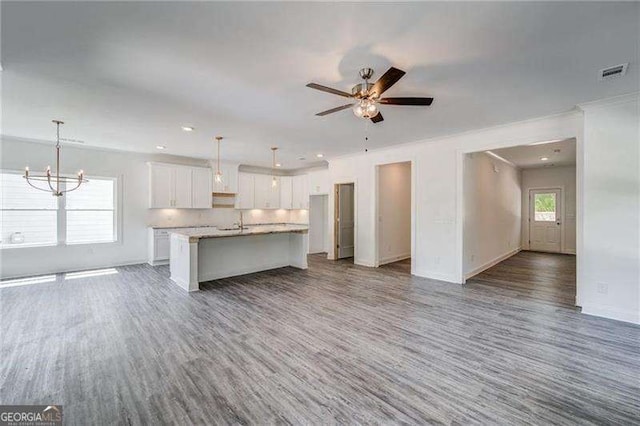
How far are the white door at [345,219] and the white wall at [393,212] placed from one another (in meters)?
1.24

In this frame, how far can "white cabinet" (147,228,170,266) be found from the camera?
669 cm

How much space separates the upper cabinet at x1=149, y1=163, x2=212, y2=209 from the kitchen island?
31.5 inches

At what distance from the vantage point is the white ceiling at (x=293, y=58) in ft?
6.43

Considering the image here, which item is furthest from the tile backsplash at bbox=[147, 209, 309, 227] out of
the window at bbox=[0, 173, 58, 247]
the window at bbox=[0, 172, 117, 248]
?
the window at bbox=[0, 173, 58, 247]

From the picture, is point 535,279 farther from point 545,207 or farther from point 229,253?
point 229,253

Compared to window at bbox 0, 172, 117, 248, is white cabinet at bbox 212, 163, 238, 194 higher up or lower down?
higher up

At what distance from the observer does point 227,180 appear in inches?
316

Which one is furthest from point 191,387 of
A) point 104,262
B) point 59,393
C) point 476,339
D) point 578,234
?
point 104,262

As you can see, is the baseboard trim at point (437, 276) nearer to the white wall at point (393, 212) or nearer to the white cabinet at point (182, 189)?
the white wall at point (393, 212)

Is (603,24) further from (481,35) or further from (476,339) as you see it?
(476,339)

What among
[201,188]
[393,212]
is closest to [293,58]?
[393,212]

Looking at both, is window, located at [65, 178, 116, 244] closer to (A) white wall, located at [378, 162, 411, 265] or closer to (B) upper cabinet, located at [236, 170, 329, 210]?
(B) upper cabinet, located at [236, 170, 329, 210]

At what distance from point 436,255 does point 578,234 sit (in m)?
2.16

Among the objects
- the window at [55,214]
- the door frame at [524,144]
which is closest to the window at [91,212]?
the window at [55,214]
